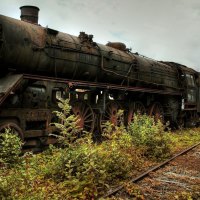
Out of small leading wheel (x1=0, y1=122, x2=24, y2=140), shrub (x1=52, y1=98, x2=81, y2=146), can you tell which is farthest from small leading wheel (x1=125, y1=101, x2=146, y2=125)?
shrub (x1=52, y1=98, x2=81, y2=146)

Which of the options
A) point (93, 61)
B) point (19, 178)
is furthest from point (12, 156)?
point (93, 61)

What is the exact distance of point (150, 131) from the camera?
9148mm

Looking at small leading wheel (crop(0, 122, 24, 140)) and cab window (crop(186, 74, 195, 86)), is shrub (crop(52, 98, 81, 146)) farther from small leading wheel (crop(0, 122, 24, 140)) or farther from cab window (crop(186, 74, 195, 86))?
cab window (crop(186, 74, 195, 86))

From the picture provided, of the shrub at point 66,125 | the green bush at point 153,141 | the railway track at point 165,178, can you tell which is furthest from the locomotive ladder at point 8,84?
the green bush at point 153,141

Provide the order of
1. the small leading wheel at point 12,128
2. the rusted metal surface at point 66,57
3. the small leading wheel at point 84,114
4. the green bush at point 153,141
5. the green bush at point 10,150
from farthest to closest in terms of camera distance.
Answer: the small leading wheel at point 84,114 → the green bush at point 153,141 → the rusted metal surface at point 66,57 → the small leading wheel at point 12,128 → the green bush at point 10,150

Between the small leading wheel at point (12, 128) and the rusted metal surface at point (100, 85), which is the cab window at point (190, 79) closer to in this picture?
the rusted metal surface at point (100, 85)

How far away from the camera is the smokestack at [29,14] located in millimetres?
10584

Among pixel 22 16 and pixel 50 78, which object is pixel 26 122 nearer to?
pixel 50 78

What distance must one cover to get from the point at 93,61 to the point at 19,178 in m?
6.61

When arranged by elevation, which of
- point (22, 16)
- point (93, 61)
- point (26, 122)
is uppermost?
point (22, 16)

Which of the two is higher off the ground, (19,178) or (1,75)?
(1,75)

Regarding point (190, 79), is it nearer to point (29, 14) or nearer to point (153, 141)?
point (153, 141)

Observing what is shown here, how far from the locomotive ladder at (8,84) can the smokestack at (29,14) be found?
3122mm

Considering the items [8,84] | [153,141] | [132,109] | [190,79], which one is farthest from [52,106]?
[190,79]
